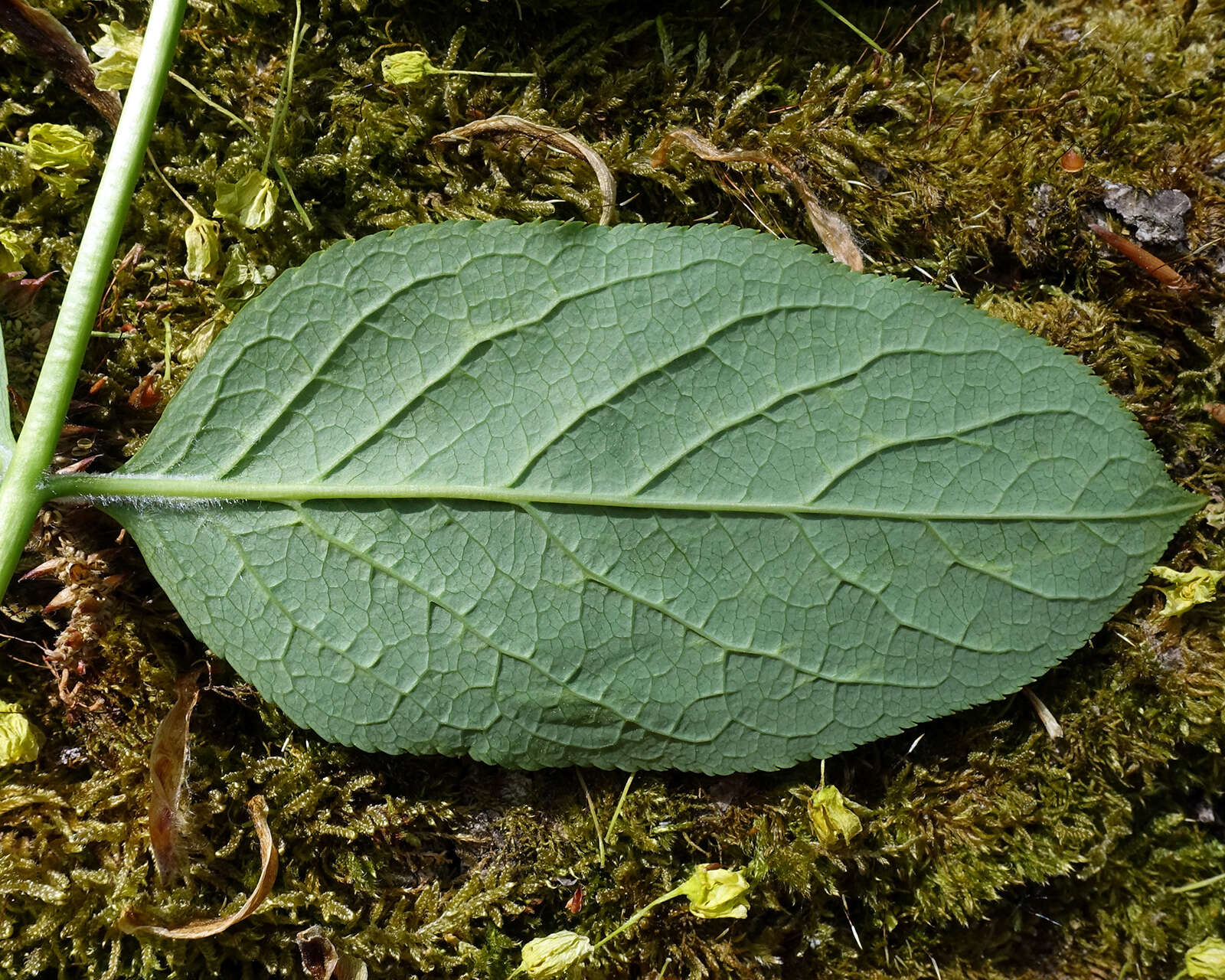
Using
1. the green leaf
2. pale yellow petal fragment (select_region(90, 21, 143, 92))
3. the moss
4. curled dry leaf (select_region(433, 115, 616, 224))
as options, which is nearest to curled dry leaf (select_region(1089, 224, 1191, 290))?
the moss

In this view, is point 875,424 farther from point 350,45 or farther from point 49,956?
point 49,956

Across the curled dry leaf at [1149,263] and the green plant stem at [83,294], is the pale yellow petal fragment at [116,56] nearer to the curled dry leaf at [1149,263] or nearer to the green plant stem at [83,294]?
the green plant stem at [83,294]

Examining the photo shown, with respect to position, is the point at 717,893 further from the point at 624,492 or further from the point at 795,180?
the point at 795,180

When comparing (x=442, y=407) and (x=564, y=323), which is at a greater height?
(x=564, y=323)

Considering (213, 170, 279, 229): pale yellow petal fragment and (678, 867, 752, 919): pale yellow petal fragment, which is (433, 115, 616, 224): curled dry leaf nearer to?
(213, 170, 279, 229): pale yellow petal fragment

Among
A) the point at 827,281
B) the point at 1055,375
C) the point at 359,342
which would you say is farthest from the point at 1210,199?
the point at 359,342

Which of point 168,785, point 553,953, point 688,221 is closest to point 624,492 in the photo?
point 688,221

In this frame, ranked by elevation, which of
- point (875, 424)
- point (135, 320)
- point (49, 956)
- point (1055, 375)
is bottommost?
point (49, 956)
